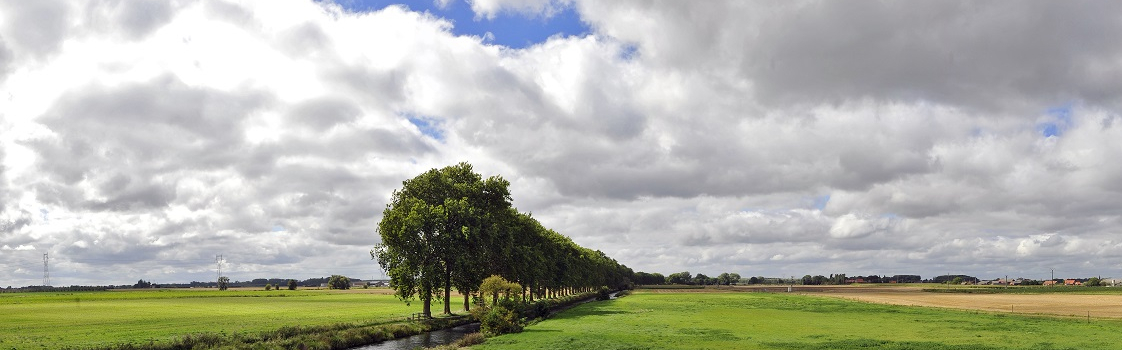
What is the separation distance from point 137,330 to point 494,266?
48764 mm

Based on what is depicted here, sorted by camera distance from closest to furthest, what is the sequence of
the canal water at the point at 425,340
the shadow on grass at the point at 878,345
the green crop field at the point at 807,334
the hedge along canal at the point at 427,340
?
the shadow on grass at the point at 878,345, the green crop field at the point at 807,334, the canal water at the point at 425,340, the hedge along canal at the point at 427,340

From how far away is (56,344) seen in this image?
56281 mm

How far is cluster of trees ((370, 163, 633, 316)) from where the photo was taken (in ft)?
286

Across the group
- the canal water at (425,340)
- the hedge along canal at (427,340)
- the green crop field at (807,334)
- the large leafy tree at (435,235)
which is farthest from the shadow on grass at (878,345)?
the large leafy tree at (435,235)

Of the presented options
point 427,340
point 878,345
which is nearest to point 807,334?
point 878,345

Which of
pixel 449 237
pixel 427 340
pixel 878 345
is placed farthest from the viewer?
pixel 449 237

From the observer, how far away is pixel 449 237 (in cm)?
8994

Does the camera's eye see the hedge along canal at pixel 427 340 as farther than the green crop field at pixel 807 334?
Yes

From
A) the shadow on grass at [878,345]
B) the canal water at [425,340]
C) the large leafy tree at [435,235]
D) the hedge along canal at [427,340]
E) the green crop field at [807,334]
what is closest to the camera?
the shadow on grass at [878,345]

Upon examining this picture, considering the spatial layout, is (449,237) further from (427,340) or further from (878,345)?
(878,345)

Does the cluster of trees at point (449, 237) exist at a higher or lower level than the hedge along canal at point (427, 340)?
higher

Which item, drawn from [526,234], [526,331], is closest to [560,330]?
[526,331]

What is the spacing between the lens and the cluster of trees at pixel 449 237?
286ft

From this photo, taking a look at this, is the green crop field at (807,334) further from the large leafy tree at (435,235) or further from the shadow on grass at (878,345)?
the large leafy tree at (435,235)
